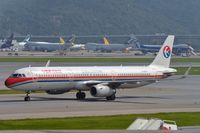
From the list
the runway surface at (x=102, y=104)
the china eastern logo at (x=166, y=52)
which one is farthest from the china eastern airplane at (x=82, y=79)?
the china eastern logo at (x=166, y=52)

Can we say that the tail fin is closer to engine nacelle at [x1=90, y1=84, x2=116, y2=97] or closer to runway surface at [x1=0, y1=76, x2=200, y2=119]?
runway surface at [x1=0, y1=76, x2=200, y2=119]

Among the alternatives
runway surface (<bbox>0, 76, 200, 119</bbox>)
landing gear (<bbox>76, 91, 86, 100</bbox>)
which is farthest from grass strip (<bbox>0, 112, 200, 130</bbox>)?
landing gear (<bbox>76, 91, 86, 100</bbox>)

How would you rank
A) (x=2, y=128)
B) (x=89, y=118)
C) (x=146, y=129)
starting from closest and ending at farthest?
(x=146, y=129) → (x=2, y=128) → (x=89, y=118)

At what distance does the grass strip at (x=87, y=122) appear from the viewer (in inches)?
2068

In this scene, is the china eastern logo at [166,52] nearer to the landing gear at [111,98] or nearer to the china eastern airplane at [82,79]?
the china eastern airplane at [82,79]

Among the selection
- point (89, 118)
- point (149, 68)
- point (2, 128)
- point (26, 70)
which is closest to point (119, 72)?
point (149, 68)

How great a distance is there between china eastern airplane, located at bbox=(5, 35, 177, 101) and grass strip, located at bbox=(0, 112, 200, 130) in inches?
641

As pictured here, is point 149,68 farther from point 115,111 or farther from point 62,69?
point 115,111

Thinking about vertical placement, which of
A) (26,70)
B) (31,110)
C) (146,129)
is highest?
(26,70)

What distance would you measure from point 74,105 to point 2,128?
19.3m

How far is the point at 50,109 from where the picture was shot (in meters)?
66.2

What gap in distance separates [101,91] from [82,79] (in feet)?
9.16

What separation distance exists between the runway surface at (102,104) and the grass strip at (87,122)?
3.24 meters

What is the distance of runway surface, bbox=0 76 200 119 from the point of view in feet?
208
